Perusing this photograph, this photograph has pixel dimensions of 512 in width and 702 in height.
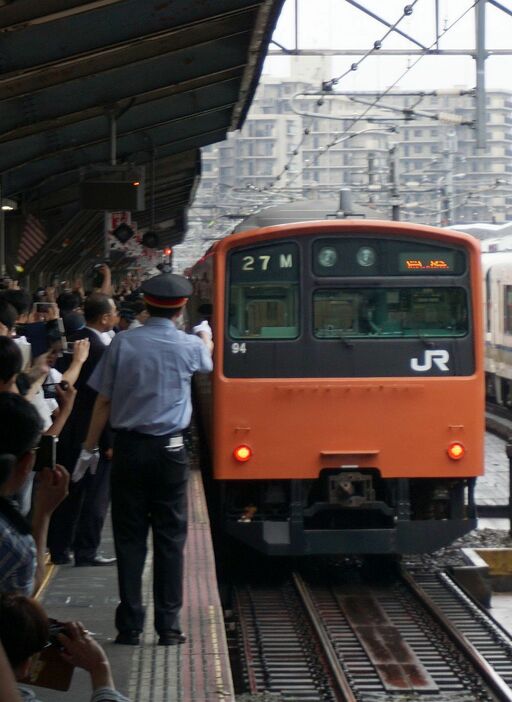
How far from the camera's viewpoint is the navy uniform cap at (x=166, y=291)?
6195mm

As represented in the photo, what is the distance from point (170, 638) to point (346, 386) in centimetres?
382

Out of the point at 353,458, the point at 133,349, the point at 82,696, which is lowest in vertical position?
the point at 82,696

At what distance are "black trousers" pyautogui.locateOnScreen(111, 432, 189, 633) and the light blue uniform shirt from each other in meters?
0.09

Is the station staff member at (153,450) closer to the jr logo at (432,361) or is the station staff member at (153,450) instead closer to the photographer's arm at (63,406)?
the photographer's arm at (63,406)

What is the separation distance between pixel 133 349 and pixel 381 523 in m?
4.25

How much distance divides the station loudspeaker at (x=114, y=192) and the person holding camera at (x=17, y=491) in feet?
40.2

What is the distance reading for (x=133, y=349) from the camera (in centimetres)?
622

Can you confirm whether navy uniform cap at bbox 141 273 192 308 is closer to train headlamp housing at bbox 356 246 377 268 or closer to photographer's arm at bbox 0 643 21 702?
photographer's arm at bbox 0 643 21 702

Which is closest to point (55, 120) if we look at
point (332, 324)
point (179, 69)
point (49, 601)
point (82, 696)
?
point (179, 69)

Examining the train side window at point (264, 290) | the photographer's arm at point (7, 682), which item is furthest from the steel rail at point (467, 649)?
the photographer's arm at point (7, 682)

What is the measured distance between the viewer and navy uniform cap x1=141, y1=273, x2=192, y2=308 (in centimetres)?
620

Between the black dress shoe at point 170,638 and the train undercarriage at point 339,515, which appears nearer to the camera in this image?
the black dress shoe at point 170,638

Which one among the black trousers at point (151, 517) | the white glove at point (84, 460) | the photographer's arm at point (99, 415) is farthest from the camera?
the white glove at point (84, 460)

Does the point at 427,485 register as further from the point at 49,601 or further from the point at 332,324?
the point at 49,601
